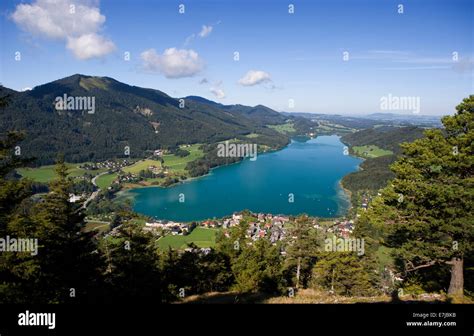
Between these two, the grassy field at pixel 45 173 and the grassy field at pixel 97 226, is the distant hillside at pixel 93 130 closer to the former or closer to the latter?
the grassy field at pixel 45 173

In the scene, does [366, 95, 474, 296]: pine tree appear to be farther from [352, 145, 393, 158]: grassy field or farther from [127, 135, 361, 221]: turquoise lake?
[352, 145, 393, 158]: grassy field

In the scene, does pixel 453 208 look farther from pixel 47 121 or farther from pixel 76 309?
pixel 47 121

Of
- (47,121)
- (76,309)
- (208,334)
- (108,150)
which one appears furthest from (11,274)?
(47,121)

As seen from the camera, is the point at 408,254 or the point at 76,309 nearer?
the point at 76,309

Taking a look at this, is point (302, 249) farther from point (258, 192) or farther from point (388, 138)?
point (388, 138)

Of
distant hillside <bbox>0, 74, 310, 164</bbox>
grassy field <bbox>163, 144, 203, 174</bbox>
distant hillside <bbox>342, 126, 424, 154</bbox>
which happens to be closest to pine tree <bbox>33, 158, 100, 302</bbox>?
grassy field <bbox>163, 144, 203, 174</bbox>

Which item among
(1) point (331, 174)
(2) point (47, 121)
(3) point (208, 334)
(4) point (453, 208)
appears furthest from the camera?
(2) point (47, 121)
